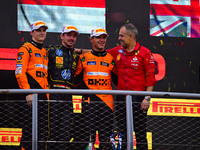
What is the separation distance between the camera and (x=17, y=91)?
10.3 ft

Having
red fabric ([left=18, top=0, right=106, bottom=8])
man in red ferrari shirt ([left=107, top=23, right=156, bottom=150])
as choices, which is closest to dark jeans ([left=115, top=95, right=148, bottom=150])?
man in red ferrari shirt ([left=107, top=23, right=156, bottom=150])

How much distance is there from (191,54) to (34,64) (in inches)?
86.5

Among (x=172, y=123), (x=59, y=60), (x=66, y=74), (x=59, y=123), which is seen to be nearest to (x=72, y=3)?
(x=59, y=60)

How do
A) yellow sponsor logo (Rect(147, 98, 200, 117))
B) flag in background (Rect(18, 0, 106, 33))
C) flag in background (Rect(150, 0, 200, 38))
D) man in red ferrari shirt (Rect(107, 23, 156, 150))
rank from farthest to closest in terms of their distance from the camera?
flag in background (Rect(150, 0, 200, 38)), yellow sponsor logo (Rect(147, 98, 200, 117)), flag in background (Rect(18, 0, 106, 33)), man in red ferrari shirt (Rect(107, 23, 156, 150))

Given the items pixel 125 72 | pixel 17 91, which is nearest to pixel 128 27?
pixel 125 72

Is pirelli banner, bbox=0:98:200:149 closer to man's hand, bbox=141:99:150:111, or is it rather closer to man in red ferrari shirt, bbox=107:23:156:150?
man in red ferrari shirt, bbox=107:23:156:150

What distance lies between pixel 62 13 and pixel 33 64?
1.11 meters

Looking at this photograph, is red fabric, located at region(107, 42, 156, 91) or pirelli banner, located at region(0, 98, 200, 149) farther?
pirelli banner, located at region(0, 98, 200, 149)

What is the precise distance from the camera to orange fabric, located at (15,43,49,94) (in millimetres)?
3635

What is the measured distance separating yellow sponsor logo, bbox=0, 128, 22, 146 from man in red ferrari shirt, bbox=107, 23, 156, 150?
137cm

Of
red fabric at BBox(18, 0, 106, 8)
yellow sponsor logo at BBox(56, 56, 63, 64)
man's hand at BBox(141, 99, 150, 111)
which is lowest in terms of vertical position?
man's hand at BBox(141, 99, 150, 111)

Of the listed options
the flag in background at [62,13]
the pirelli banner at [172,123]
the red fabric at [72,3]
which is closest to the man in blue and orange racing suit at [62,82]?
the flag in background at [62,13]

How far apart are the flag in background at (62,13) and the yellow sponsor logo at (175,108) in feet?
4.11

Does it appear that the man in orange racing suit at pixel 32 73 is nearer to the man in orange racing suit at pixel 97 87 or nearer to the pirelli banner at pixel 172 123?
the man in orange racing suit at pixel 97 87
